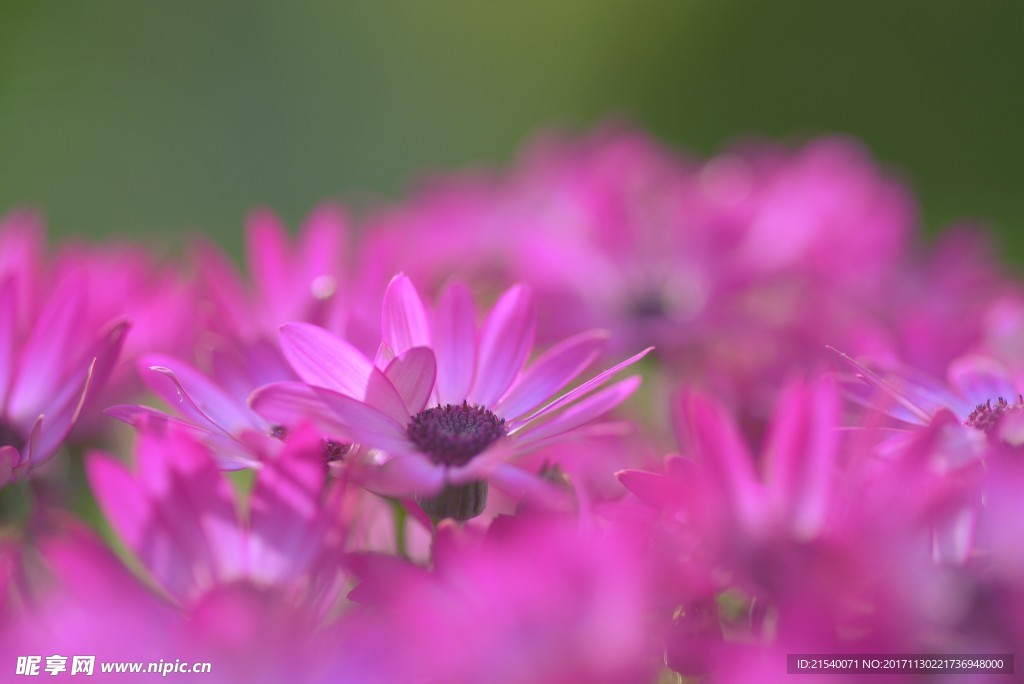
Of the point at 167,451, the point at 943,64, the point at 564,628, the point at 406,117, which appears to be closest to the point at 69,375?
the point at 167,451

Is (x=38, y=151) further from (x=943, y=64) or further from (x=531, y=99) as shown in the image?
(x=943, y=64)

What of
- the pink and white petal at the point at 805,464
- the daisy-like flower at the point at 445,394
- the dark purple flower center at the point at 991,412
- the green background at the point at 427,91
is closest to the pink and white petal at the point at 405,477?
the daisy-like flower at the point at 445,394

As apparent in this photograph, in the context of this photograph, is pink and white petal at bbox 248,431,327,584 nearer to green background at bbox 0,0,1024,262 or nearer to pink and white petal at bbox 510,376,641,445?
pink and white petal at bbox 510,376,641,445

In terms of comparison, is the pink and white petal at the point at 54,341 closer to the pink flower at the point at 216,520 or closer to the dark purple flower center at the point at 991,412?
the pink flower at the point at 216,520

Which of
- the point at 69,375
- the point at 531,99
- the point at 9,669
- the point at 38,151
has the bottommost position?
the point at 9,669

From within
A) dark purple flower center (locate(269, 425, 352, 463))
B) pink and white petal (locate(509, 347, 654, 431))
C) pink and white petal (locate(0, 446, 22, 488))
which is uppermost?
pink and white petal (locate(509, 347, 654, 431))

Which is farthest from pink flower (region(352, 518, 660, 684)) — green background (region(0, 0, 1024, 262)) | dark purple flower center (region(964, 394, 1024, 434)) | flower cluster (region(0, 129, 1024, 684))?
green background (region(0, 0, 1024, 262))
